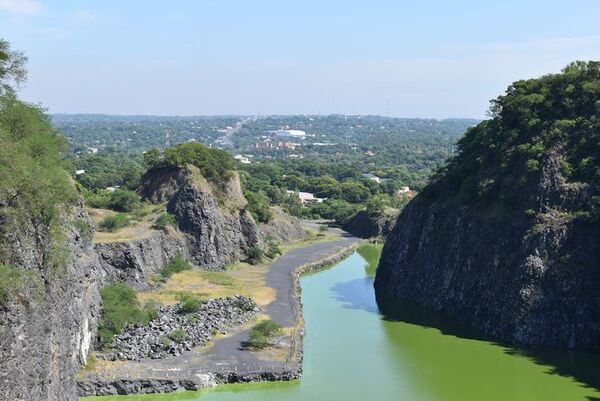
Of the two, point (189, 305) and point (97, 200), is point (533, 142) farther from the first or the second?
point (97, 200)

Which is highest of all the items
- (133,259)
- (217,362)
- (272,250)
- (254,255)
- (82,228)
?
(82,228)

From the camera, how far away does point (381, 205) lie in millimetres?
108688

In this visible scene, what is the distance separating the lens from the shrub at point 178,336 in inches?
1757

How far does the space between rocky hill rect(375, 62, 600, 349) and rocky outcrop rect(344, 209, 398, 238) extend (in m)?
38.7

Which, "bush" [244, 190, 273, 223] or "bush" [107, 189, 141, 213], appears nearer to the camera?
"bush" [107, 189, 141, 213]

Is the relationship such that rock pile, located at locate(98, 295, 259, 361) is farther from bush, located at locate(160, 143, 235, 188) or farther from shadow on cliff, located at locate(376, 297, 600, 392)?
bush, located at locate(160, 143, 235, 188)

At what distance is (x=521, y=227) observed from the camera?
168 feet

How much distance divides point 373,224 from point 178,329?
6302 cm

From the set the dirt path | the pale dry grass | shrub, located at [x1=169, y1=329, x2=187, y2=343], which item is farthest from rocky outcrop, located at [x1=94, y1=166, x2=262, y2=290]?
the dirt path

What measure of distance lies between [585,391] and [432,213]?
25256 millimetres

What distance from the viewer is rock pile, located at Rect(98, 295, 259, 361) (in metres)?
42.4

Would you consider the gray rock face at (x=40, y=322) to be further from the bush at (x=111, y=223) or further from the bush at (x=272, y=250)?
Answer: the bush at (x=272, y=250)

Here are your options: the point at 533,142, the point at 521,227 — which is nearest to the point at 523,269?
the point at 521,227

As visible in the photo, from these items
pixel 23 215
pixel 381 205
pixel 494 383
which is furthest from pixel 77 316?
pixel 381 205
